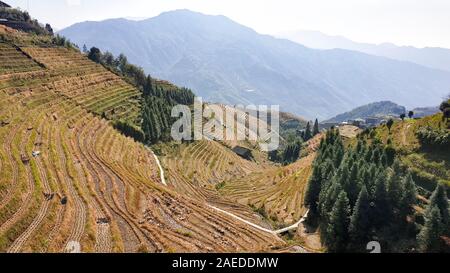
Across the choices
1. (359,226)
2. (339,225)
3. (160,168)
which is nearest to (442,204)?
(359,226)

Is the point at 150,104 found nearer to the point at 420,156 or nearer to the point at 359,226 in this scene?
the point at 420,156

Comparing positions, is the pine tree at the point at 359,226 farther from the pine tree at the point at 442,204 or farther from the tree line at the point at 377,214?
the pine tree at the point at 442,204

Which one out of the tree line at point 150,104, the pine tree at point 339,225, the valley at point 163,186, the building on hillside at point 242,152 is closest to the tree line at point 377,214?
the pine tree at point 339,225

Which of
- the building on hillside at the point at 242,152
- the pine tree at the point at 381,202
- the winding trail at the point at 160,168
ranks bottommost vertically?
the building on hillside at the point at 242,152

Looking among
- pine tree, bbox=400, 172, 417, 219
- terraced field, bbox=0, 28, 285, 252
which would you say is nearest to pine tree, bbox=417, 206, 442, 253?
pine tree, bbox=400, 172, 417, 219

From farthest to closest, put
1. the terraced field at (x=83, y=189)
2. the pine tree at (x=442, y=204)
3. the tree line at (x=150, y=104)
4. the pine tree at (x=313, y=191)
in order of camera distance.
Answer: the tree line at (x=150, y=104)
the pine tree at (x=313, y=191)
the pine tree at (x=442, y=204)
the terraced field at (x=83, y=189)

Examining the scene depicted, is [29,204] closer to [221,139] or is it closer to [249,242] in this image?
[249,242]
